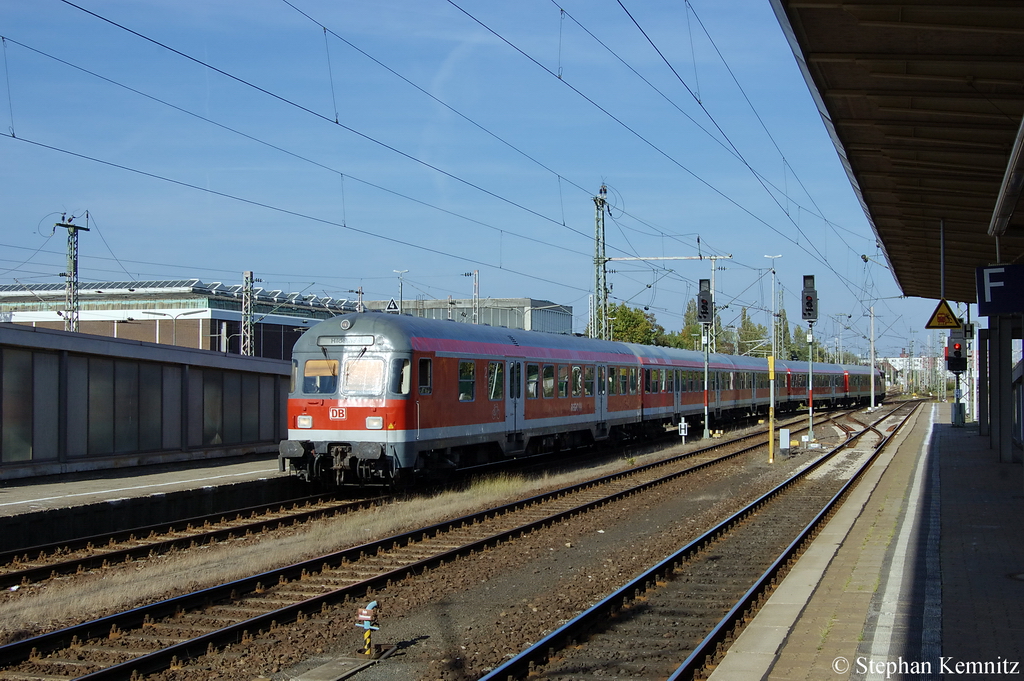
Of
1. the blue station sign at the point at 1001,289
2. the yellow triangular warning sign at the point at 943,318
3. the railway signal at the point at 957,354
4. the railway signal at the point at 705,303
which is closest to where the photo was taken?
the blue station sign at the point at 1001,289

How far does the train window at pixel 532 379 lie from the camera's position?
69.7 ft

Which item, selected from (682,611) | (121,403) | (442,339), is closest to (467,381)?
(442,339)

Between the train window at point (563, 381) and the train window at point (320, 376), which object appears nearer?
the train window at point (320, 376)

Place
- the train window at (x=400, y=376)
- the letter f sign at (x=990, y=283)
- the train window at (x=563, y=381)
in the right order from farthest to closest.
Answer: the train window at (x=563, y=381), the train window at (x=400, y=376), the letter f sign at (x=990, y=283)

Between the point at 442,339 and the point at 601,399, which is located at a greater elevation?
the point at 442,339

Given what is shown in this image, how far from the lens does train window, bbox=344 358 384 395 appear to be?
16453mm

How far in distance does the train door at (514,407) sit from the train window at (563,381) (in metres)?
2.42

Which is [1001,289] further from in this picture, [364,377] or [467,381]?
[467,381]

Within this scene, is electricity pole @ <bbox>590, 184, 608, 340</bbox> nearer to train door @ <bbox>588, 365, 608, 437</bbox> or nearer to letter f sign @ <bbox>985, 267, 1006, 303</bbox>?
train door @ <bbox>588, 365, 608, 437</bbox>

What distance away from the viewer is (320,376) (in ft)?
56.1

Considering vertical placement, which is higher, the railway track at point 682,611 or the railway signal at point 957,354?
the railway signal at point 957,354

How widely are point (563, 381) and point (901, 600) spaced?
1467 centimetres

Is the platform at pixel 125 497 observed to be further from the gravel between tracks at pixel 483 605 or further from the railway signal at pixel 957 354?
the railway signal at pixel 957 354

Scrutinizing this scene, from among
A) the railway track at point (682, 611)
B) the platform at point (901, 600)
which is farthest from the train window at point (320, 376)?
the platform at point (901, 600)
